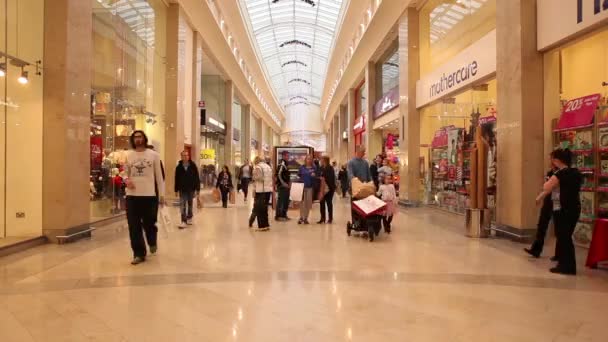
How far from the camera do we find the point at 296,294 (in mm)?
4160

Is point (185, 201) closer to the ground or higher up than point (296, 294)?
higher up

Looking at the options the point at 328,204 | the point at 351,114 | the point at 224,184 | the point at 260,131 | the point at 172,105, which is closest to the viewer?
the point at 328,204

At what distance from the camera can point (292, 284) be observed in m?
4.53

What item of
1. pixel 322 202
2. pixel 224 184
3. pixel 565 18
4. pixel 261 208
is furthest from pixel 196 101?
pixel 565 18

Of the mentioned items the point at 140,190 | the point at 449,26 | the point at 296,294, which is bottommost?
the point at 296,294

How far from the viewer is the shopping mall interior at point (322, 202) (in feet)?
11.8

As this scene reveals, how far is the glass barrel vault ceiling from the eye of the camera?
25.9 m

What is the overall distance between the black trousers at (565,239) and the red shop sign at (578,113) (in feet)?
7.30

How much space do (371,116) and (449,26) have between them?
899 centimetres

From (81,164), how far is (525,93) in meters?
6.94

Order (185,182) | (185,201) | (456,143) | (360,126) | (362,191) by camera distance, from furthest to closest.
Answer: (360,126) → (456,143) → (185,201) → (185,182) → (362,191)

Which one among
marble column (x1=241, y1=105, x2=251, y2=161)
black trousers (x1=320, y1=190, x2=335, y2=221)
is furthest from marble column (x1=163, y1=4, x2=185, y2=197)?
marble column (x1=241, y1=105, x2=251, y2=161)

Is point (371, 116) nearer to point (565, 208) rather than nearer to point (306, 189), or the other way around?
point (306, 189)

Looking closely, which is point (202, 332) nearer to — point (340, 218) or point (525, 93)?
point (525, 93)
